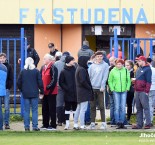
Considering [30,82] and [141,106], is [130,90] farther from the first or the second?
[30,82]

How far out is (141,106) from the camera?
67.8 ft

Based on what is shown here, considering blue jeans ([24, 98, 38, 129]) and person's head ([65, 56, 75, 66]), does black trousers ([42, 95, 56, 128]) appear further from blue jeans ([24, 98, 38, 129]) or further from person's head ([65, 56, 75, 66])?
person's head ([65, 56, 75, 66])

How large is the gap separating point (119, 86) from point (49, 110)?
1.96m

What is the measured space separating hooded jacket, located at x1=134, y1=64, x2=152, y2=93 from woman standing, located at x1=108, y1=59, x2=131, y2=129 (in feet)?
1.47

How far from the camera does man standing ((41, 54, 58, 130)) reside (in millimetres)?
20281

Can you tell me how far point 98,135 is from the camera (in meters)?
19.1

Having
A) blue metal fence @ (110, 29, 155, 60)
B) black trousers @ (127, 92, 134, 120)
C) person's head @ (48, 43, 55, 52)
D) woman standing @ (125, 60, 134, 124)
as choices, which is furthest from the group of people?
person's head @ (48, 43, 55, 52)

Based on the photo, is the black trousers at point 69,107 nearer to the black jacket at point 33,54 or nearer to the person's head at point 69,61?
the person's head at point 69,61

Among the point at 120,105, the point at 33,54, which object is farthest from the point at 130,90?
the point at 33,54

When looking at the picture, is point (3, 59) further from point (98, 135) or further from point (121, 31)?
point (121, 31)

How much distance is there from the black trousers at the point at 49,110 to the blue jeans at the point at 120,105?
1.68 metres

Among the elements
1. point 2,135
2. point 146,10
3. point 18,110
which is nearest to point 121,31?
point 146,10

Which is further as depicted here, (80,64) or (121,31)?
(121,31)

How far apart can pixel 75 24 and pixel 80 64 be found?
793 cm
